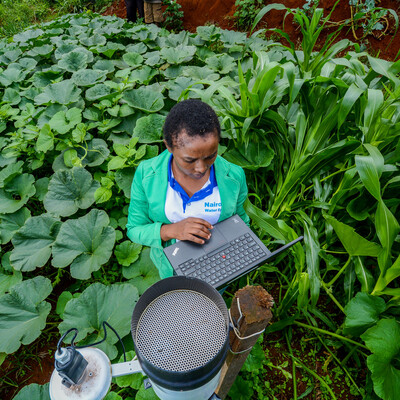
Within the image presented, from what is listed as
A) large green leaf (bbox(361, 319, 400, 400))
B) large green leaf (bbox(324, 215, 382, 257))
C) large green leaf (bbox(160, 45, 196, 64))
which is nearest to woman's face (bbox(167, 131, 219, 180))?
large green leaf (bbox(324, 215, 382, 257))

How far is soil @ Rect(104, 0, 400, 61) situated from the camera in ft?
12.9

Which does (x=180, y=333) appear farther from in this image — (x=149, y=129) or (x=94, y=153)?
(x=94, y=153)

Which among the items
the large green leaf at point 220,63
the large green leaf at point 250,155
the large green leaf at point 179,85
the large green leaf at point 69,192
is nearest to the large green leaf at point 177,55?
the large green leaf at point 220,63

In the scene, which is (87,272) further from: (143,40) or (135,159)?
(143,40)

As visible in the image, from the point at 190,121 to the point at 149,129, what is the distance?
48.6 inches

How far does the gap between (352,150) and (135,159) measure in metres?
1.36

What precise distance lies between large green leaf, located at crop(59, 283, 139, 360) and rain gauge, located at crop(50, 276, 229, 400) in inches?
36.3

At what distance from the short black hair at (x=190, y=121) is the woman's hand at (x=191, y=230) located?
33 cm

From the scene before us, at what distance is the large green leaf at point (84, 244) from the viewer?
1.64 meters

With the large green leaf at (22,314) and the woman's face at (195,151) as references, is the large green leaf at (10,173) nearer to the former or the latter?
the large green leaf at (22,314)

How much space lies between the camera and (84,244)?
5.63ft

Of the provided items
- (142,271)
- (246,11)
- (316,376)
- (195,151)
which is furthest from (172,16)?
(316,376)

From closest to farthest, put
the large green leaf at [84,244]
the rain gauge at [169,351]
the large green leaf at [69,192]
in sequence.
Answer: the rain gauge at [169,351]
the large green leaf at [84,244]
the large green leaf at [69,192]

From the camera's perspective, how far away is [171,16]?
511cm
